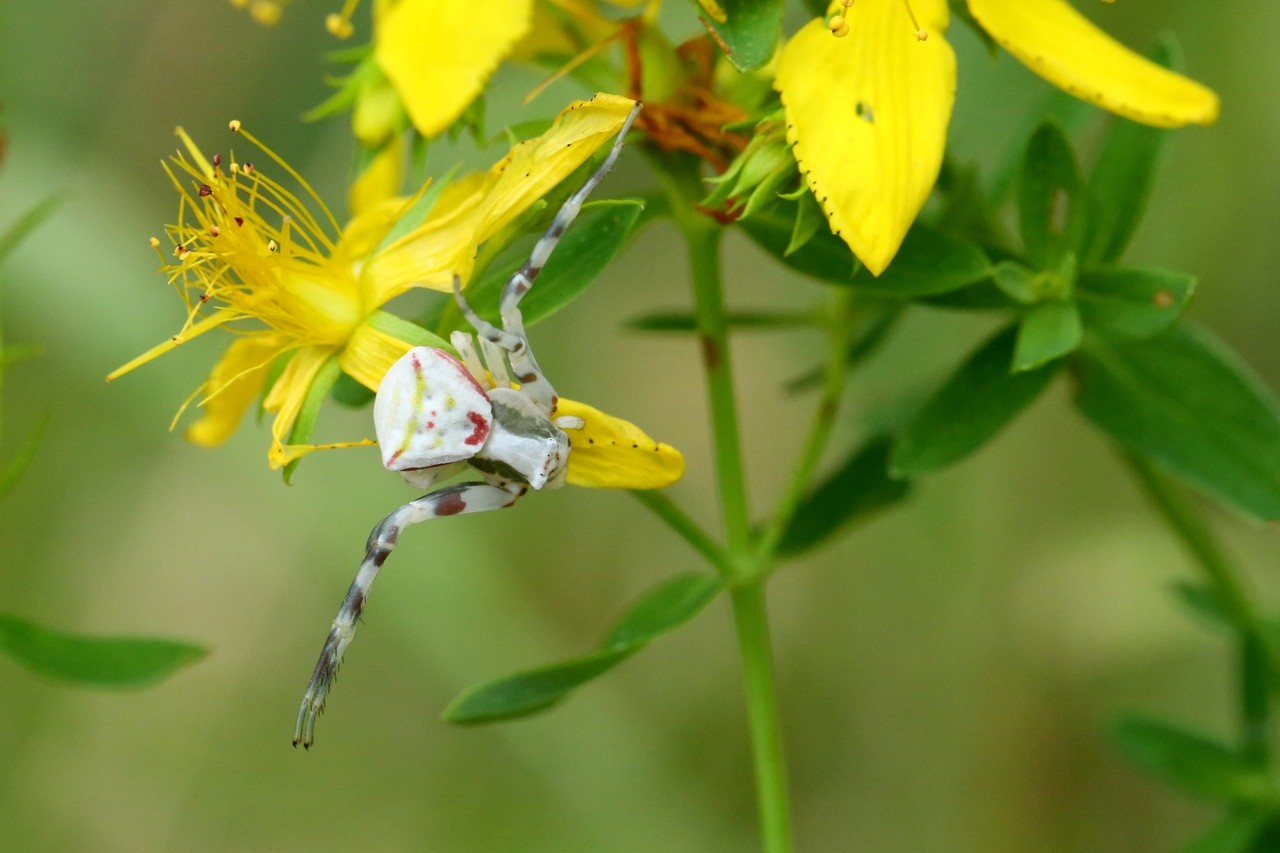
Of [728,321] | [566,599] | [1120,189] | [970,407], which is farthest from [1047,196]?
[566,599]

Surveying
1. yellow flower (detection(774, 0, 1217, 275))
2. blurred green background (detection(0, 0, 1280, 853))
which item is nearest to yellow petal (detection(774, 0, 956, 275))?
yellow flower (detection(774, 0, 1217, 275))

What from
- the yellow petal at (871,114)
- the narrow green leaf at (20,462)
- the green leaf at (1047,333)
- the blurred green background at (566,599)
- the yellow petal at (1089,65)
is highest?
the yellow petal at (1089,65)

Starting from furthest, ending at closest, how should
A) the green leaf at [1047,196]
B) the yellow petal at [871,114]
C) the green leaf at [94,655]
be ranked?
the green leaf at [94,655] < the green leaf at [1047,196] < the yellow petal at [871,114]

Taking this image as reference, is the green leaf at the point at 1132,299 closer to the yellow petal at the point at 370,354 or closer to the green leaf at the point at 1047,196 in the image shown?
the green leaf at the point at 1047,196

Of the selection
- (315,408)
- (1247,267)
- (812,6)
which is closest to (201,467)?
(315,408)

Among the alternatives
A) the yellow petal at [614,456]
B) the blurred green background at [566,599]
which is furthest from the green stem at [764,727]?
the blurred green background at [566,599]

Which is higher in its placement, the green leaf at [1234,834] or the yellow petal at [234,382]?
the yellow petal at [234,382]

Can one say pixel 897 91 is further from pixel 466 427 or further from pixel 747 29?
pixel 466 427
